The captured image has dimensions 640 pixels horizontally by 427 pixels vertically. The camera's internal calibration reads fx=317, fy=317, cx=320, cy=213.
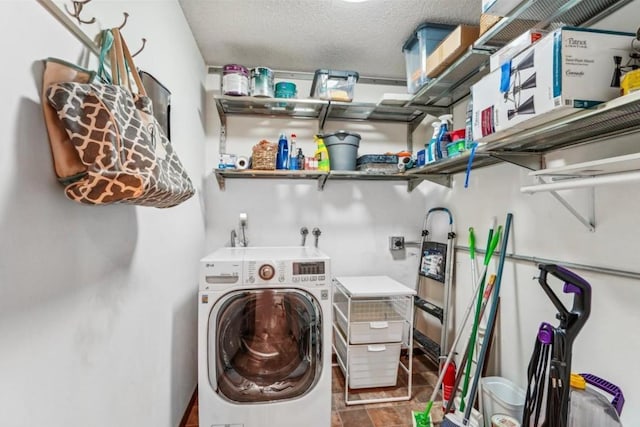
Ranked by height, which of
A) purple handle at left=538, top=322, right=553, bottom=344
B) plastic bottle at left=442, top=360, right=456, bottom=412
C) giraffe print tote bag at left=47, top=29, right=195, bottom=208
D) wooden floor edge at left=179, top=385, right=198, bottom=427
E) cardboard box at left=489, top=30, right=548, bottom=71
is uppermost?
cardboard box at left=489, top=30, right=548, bottom=71

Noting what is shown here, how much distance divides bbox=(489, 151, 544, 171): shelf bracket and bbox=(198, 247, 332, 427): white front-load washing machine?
3.55 feet

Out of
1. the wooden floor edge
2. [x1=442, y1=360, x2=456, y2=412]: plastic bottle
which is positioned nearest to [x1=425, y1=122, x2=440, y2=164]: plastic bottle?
[x1=442, y1=360, x2=456, y2=412]: plastic bottle

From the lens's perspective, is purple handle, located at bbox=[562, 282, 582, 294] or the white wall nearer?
the white wall

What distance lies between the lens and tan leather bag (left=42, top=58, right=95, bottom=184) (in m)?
0.78

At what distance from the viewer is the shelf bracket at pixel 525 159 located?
62.7 inches

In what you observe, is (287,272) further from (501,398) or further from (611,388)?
(611,388)

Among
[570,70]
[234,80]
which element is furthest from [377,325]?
[234,80]

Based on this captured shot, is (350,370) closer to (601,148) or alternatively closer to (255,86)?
(601,148)

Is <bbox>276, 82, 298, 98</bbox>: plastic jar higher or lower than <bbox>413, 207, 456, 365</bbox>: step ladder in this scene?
higher

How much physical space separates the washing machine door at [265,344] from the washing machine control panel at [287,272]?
74 millimetres

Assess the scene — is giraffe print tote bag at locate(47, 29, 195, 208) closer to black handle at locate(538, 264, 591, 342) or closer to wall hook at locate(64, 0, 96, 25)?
wall hook at locate(64, 0, 96, 25)

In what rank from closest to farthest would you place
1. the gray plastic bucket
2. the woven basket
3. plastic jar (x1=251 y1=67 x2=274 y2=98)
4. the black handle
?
the black handle
plastic jar (x1=251 y1=67 x2=274 y2=98)
the woven basket
the gray plastic bucket

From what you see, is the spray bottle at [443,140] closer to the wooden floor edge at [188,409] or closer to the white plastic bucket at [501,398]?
the white plastic bucket at [501,398]

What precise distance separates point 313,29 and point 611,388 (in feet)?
7.81
